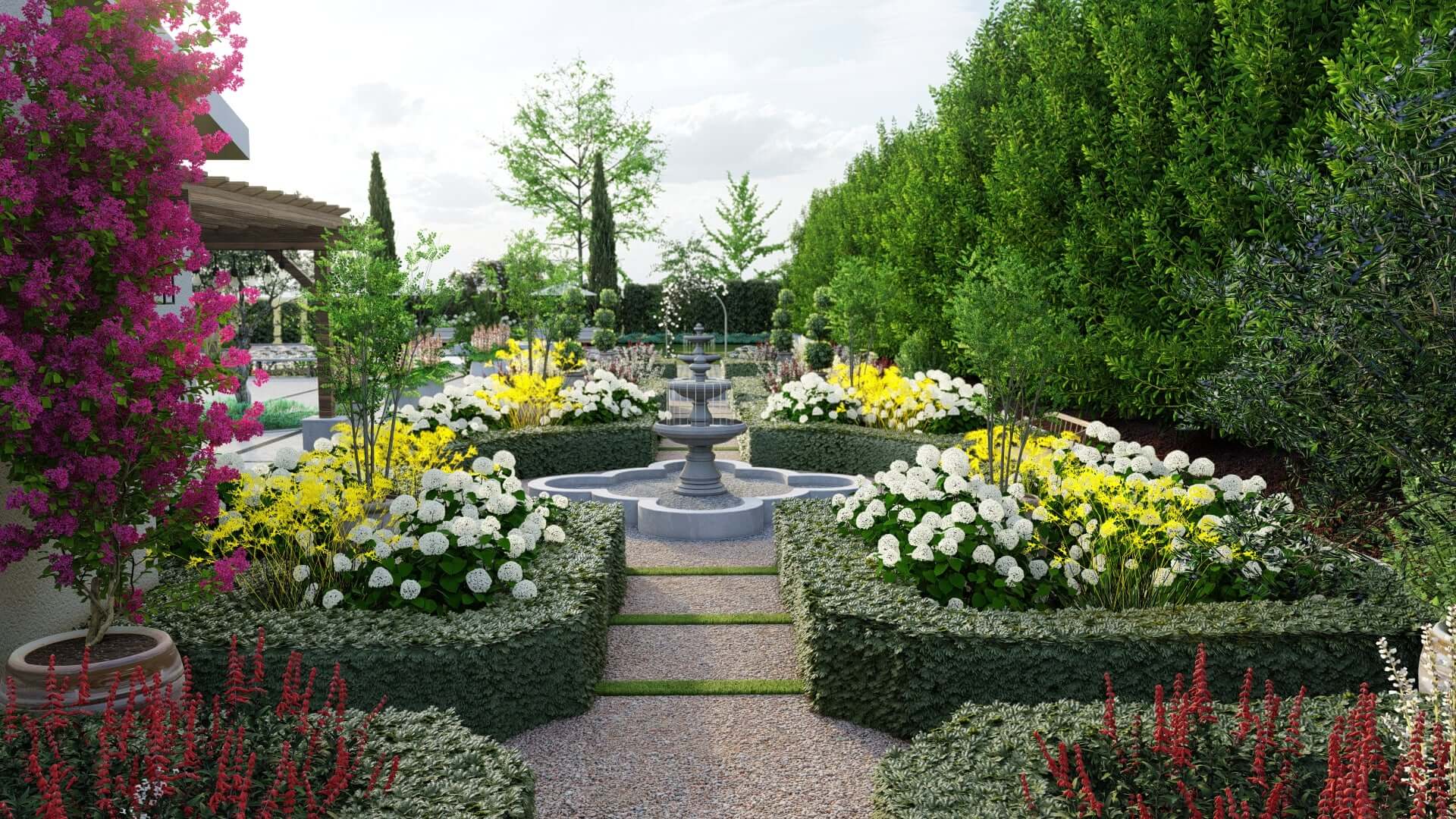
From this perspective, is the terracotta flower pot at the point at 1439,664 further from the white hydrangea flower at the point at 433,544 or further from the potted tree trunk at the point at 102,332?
the potted tree trunk at the point at 102,332

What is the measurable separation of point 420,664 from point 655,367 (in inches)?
624

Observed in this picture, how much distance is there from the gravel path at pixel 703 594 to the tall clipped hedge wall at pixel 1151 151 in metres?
2.83

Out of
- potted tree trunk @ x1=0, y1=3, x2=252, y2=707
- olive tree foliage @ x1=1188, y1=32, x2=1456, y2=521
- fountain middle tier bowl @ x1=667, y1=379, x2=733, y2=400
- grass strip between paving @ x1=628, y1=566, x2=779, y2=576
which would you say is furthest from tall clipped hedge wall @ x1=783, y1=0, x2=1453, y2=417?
potted tree trunk @ x1=0, y1=3, x2=252, y2=707

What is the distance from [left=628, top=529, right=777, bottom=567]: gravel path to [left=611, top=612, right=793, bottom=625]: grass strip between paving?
4.02 ft

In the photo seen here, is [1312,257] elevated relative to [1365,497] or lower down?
elevated

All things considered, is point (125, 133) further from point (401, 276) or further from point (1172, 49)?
point (1172, 49)

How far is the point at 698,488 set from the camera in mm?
9117

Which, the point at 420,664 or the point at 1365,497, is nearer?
the point at 1365,497

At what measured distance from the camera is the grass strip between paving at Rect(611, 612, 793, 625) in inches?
235

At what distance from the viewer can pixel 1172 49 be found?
26.9ft

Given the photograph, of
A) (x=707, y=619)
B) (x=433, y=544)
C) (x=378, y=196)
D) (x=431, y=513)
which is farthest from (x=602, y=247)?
(x=433, y=544)

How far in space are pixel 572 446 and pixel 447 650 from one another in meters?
6.30

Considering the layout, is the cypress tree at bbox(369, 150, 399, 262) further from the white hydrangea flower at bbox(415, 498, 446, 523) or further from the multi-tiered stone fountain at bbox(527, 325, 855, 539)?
the white hydrangea flower at bbox(415, 498, 446, 523)

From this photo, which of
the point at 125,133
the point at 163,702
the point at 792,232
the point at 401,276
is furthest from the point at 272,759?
the point at 792,232
